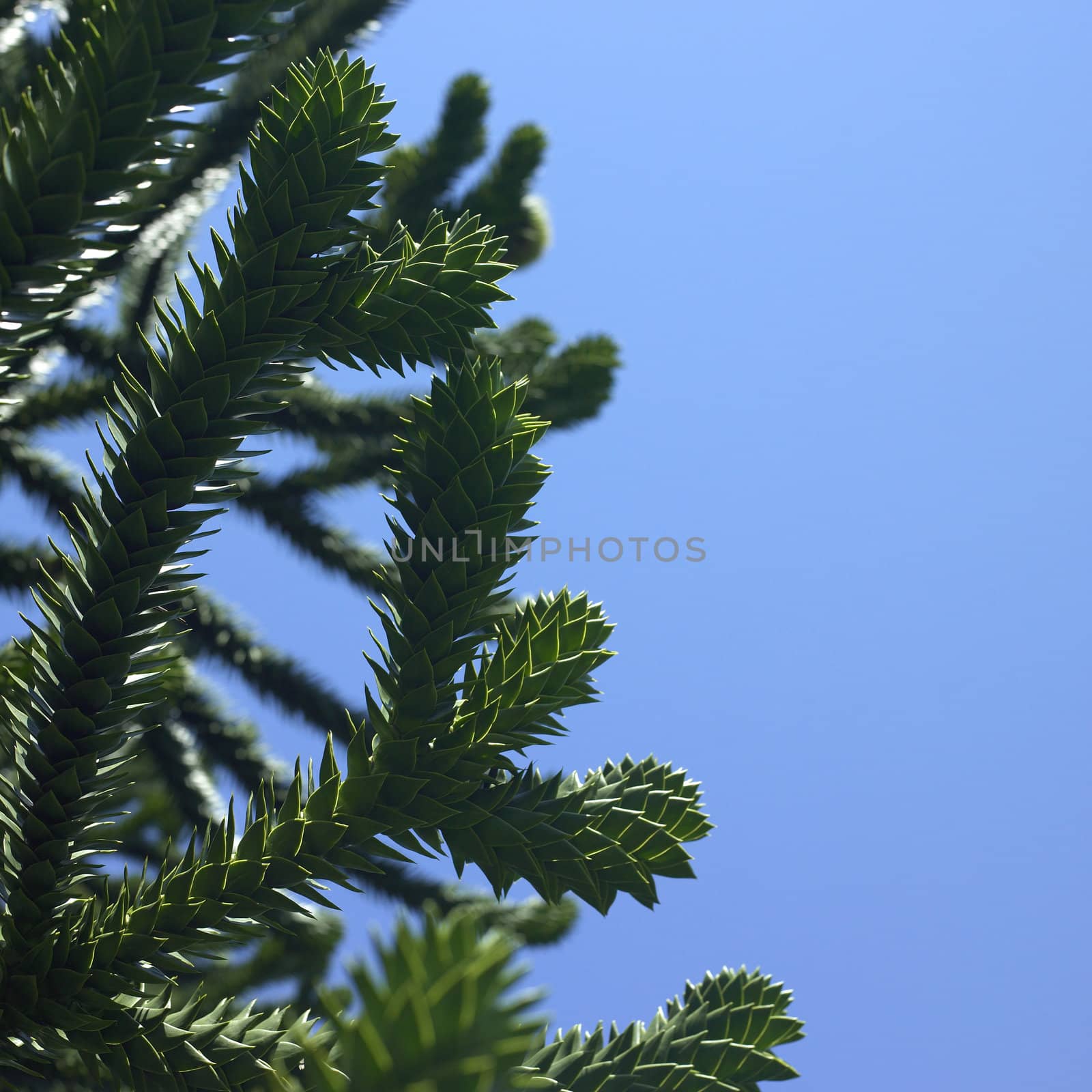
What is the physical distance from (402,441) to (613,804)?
1.88ft

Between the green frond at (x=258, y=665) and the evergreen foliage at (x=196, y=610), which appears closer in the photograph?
the evergreen foliage at (x=196, y=610)

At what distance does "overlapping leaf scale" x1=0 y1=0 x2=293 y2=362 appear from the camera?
117cm

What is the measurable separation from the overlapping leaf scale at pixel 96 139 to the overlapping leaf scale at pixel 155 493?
13cm

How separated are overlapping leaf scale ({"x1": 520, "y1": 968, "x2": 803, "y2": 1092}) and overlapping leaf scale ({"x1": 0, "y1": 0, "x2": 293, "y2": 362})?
3.67ft

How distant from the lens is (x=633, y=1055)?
3.99ft

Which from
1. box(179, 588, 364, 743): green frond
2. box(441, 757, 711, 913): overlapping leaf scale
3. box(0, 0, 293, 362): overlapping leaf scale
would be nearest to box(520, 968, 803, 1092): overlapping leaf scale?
box(441, 757, 711, 913): overlapping leaf scale

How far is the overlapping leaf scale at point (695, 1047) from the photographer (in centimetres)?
117

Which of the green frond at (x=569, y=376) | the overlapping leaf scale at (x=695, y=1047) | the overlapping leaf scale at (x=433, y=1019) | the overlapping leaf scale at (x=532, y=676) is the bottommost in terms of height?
the overlapping leaf scale at (x=433, y=1019)

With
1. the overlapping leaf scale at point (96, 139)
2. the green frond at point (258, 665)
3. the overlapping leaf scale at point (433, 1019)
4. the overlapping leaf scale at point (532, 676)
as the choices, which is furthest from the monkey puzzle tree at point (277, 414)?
the overlapping leaf scale at point (433, 1019)

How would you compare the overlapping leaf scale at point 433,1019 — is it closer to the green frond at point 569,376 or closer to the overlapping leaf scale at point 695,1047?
the overlapping leaf scale at point 695,1047

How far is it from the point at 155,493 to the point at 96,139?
0.46 meters

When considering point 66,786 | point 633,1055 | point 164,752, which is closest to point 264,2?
point 66,786

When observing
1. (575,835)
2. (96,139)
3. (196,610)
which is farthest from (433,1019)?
(96,139)

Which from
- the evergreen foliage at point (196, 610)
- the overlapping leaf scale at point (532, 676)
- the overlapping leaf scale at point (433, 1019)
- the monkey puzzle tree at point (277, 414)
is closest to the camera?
the overlapping leaf scale at point (433, 1019)
